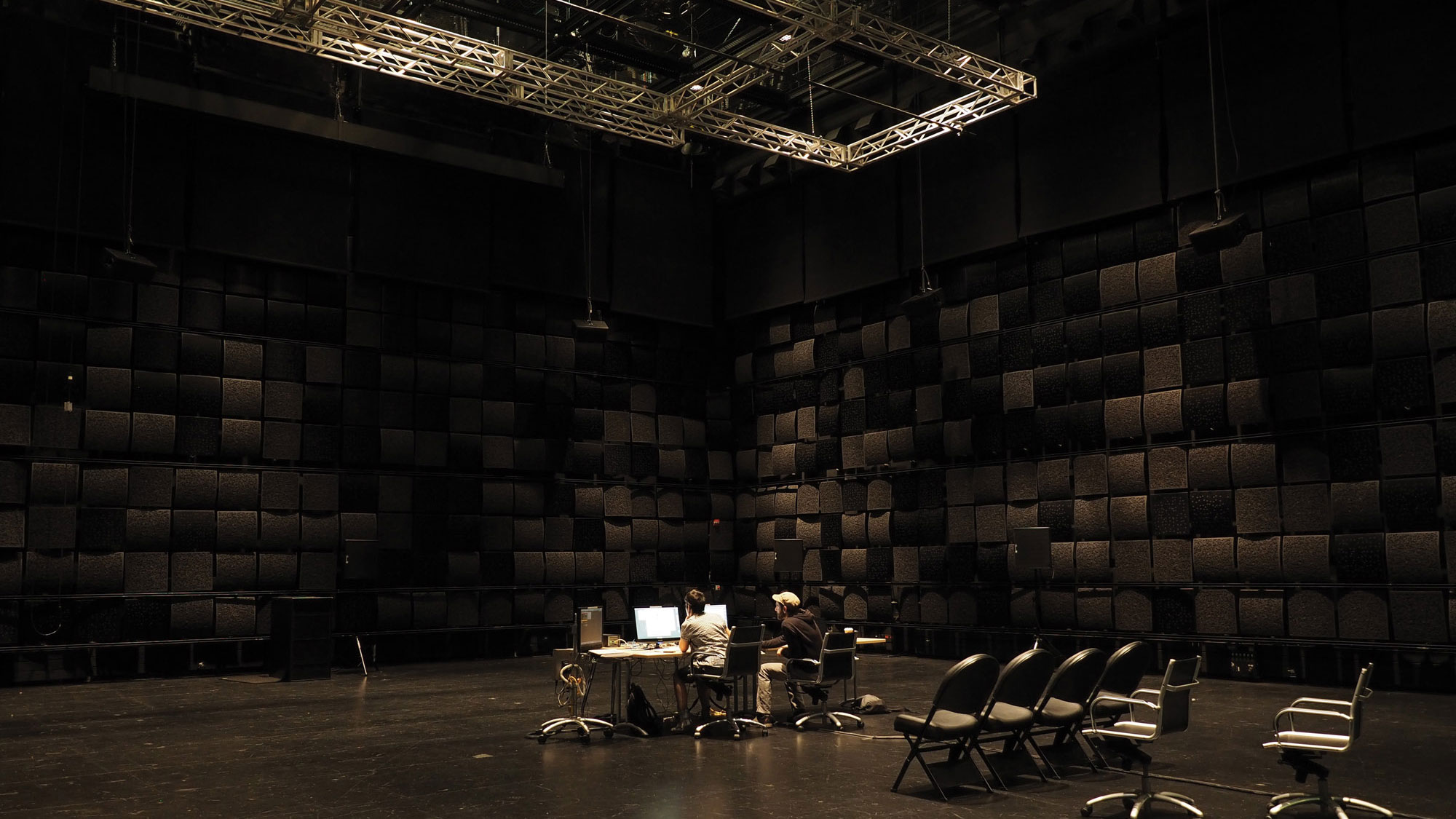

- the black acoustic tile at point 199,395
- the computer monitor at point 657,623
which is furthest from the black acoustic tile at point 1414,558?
the black acoustic tile at point 199,395

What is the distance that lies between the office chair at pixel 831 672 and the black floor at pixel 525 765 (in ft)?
0.85

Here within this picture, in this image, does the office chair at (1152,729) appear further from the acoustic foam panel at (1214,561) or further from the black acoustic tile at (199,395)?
the black acoustic tile at (199,395)

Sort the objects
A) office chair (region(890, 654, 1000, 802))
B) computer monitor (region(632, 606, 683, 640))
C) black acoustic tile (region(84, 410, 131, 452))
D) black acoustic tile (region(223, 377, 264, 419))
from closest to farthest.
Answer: office chair (region(890, 654, 1000, 802)) → computer monitor (region(632, 606, 683, 640)) → black acoustic tile (region(84, 410, 131, 452)) → black acoustic tile (region(223, 377, 264, 419))

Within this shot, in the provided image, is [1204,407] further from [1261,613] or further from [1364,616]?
[1364,616]

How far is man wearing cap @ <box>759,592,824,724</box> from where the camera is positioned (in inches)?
375

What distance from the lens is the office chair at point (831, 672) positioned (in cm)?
927

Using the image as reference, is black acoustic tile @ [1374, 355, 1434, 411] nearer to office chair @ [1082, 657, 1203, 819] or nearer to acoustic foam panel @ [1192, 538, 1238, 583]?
acoustic foam panel @ [1192, 538, 1238, 583]

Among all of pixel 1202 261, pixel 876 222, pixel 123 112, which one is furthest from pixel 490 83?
pixel 1202 261

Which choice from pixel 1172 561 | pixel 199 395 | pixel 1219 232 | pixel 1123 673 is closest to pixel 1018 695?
pixel 1123 673

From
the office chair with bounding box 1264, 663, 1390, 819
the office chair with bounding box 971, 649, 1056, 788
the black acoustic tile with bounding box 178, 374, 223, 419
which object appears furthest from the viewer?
the black acoustic tile with bounding box 178, 374, 223, 419

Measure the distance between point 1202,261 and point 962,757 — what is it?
8.47m

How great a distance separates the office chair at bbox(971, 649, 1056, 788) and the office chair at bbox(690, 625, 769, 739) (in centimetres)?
253

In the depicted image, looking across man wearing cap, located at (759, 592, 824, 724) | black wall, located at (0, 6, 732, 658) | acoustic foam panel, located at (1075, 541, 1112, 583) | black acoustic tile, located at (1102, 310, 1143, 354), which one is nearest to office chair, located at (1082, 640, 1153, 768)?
man wearing cap, located at (759, 592, 824, 724)

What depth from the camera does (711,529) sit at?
1909cm
